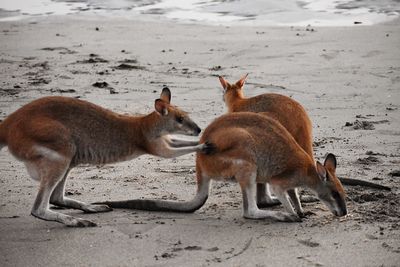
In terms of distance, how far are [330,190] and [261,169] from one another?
507 millimetres

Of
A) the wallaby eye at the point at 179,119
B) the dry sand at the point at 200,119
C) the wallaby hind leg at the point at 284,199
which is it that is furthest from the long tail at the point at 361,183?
the wallaby eye at the point at 179,119

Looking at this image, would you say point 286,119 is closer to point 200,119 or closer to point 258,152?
point 258,152

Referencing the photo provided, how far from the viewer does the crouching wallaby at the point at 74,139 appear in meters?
5.38

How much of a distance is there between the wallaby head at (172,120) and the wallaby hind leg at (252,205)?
32.7 inches

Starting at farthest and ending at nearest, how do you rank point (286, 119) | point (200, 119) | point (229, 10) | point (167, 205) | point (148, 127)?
point (229, 10) < point (200, 119) < point (286, 119) < point (148, 127) < point (167, 205)

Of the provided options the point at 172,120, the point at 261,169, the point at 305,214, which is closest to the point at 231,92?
the point at 172,120

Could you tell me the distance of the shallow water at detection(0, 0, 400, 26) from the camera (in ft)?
43.5

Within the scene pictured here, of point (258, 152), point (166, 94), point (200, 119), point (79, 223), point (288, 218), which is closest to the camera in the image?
point (79, 223)

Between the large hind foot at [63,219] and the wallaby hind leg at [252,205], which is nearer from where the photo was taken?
the large hind foot at [63,219]

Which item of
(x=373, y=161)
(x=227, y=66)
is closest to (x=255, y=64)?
(x=227, y=66)

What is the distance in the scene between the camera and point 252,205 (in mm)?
5527

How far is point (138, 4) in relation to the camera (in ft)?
50.2

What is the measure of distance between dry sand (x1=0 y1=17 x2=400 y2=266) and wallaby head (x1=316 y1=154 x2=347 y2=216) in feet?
0.36

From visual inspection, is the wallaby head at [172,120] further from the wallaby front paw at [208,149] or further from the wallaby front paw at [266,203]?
the wallaby front paw at [266,203]
